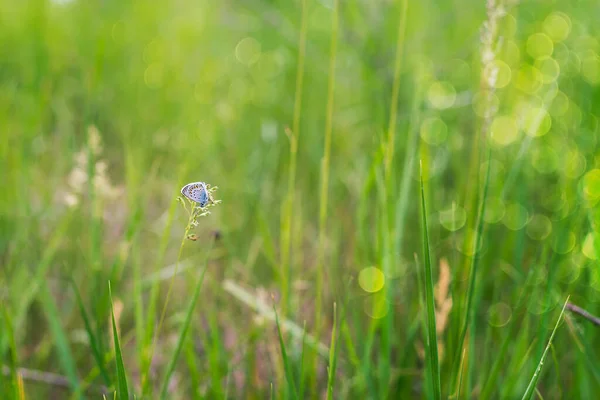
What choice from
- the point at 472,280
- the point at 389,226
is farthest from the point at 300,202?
the point at 472,280

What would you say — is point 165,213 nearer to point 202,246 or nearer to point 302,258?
point 202,246

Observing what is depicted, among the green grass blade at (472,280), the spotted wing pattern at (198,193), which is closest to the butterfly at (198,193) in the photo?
the spotted wing pattern at (198,193)

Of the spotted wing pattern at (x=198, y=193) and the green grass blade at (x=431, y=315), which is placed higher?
the spotted wing pattern at (x=198, y=193)

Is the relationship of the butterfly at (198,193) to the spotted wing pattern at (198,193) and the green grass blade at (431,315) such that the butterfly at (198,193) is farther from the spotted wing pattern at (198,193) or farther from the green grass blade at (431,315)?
the green grass blade at (431,315)

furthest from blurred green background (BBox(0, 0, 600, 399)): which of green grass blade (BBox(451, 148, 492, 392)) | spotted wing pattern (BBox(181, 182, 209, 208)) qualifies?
spotted wing pattern (BBox(181, 182, 209, 208))

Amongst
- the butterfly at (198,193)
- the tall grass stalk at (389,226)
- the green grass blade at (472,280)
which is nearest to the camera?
the butterfly at (198,193)

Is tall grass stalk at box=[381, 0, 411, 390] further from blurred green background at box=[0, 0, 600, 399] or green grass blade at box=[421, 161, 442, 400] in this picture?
green grass blade at box=[421, 161, 442, 400]
